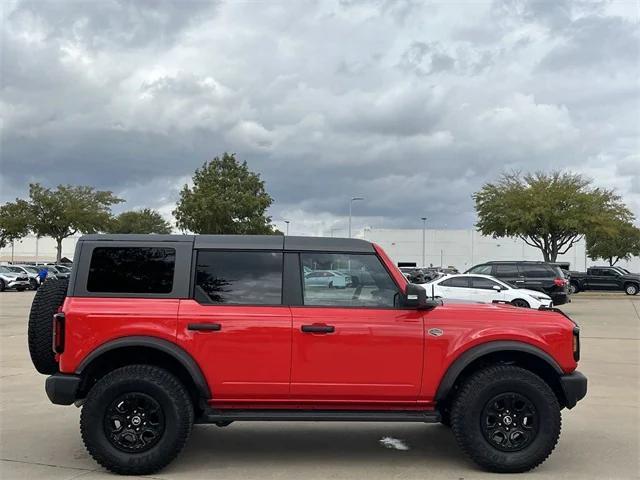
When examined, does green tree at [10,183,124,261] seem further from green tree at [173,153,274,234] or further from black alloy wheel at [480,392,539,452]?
black alloy wheel at [480,392,539,452]

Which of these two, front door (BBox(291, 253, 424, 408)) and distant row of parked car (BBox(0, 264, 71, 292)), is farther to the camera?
distant row of parked car (BBox(0, 264, 71, 292))

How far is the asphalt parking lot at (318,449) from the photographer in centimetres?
525

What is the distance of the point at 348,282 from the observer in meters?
5.38

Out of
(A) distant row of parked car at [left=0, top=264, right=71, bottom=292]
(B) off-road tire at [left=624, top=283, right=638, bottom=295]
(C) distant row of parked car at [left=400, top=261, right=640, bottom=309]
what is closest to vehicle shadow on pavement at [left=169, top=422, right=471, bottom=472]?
(C) distant row of parked car at [left=400, top=261, right=640, bottom=309]

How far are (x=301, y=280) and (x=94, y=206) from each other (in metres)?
54.3

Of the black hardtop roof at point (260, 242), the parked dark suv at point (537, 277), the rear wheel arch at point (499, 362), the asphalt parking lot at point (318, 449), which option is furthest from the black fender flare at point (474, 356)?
the parked dark suv at point (537, 277)

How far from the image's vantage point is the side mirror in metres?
5.15

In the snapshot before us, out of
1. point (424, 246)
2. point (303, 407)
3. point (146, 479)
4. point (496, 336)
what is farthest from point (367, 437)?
point (424, 246)

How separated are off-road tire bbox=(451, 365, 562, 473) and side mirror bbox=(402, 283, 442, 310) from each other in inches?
28.3

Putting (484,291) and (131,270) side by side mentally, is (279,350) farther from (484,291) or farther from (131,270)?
(484,291)

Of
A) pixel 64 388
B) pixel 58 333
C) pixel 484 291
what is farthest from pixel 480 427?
pixel 484 291

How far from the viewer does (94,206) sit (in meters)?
56.1

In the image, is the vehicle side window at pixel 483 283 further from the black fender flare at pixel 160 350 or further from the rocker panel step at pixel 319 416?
the black fender flare at pixel 160 350

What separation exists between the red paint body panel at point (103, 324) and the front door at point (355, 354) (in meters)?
1.04
